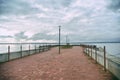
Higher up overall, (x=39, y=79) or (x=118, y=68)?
(x=118, y=68)

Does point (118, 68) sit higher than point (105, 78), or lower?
higher

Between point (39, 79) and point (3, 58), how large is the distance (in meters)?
10.4

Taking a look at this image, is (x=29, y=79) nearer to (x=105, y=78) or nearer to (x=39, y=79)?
(x=39, y=79)

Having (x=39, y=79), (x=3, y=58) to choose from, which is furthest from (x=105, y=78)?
(x=3, y=58)

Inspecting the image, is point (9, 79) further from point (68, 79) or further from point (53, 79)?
point (68, 79)

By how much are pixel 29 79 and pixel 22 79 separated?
42 cm

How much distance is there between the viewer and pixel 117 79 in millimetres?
10445

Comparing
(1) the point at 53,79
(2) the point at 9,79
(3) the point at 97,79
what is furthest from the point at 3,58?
(3) the point at 97,79

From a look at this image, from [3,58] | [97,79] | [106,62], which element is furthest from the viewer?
[3,58]

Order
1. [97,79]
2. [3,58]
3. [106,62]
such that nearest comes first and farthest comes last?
[97,79]
[106,62]
[3,58]

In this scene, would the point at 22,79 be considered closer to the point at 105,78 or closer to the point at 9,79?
the point at 9,79

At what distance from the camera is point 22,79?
10375 millimetres

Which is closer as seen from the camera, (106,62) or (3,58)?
(106,62)

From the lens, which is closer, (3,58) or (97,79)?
(97,79)
